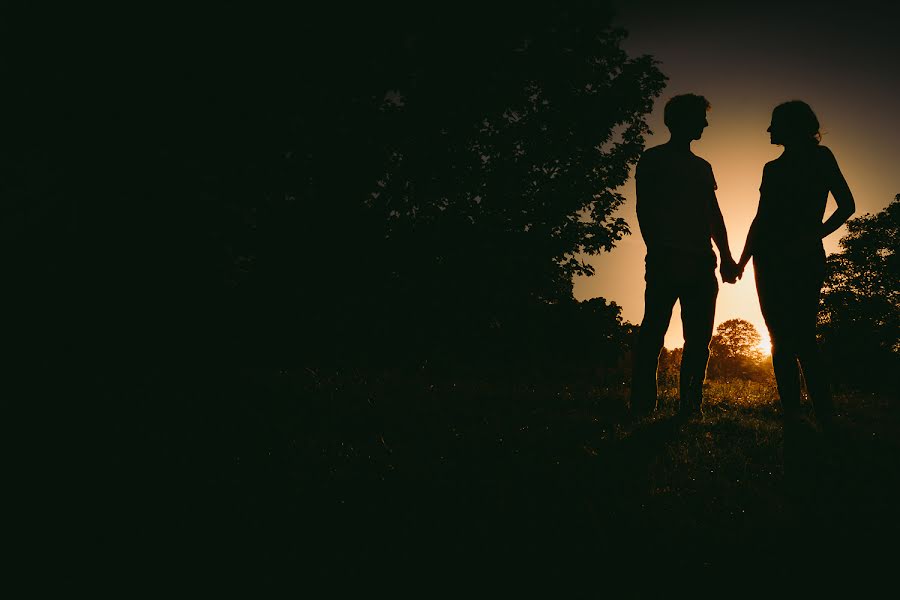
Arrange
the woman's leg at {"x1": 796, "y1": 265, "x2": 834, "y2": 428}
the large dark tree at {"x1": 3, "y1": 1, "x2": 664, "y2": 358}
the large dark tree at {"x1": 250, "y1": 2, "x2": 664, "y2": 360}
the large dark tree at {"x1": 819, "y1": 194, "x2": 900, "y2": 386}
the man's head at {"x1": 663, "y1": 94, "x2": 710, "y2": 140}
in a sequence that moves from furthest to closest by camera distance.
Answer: the large dark tree at {"x1": 819, "y1": 194, "x2": 900, "y2": 386} → the large dark tree at {"x1": 250, "y1": 2, "x2": 664, "y2": 360} → the large dark tree at {"x1": 3, "y1": 1, "x2": 664, "y2": 358} → the man's head at {"x1": 663, "y1": 94, "x2": 710, "y2": 140} → the woman's leg at {"x1": 796, "y1": 265, "x2": 834, "y2": 428}

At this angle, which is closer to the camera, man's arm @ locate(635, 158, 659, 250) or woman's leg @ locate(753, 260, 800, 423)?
woman's leg @ locate(753, 260, 800, 423)

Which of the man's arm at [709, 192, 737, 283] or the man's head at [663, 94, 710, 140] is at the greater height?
the man's head at [663, 94, 710, 140]

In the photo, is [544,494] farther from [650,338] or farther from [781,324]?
[781,324]

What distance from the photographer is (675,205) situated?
4.71m

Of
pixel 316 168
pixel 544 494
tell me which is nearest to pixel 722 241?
pixel 544 494

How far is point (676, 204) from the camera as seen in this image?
4.71 metres

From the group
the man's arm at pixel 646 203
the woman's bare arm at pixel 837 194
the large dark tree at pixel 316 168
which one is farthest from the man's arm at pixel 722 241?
the large dark tree at pixel 316 168

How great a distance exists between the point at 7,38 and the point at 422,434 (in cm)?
1030

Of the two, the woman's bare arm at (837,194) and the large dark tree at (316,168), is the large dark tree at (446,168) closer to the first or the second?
the large dark tree at (316,168)

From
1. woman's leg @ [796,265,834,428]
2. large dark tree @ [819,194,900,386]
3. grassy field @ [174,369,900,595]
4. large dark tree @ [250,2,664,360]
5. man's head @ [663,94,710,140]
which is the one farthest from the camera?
→ large dark tree @ [819,194,900,386]

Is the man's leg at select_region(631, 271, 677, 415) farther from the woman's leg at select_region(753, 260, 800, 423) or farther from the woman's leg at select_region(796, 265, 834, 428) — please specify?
the woman's leg at select_region(796, 265, 834, 428)

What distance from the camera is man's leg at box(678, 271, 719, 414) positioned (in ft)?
15.5

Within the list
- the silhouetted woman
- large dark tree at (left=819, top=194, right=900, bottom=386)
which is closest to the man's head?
the silhouetted woman

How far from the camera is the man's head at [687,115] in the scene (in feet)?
16.0
